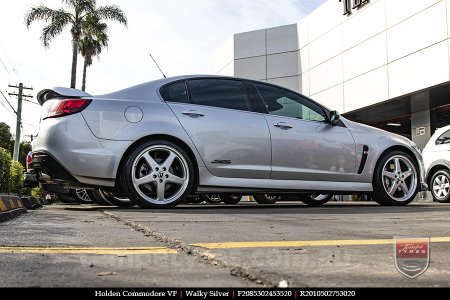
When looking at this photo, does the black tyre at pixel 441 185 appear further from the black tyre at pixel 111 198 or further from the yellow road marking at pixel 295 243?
the yellow road marking at pixel 295 243

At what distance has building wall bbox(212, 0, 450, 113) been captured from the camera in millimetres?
17234

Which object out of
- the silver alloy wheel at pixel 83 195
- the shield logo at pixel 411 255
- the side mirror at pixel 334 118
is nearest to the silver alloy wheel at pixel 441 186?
A: the side mirror at pixel 334 118

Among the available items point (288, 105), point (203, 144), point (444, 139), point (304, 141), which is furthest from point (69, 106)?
point (444, 139)

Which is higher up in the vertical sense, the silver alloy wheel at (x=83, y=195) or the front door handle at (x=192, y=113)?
the front door handle at (x=192, y=113)

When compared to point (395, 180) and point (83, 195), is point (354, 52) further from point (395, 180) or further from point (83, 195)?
point (395, 180)

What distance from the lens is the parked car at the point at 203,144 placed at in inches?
213

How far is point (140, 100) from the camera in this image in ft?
18.4

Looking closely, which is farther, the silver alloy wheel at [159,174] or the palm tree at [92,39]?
the palm tree at [92,39]

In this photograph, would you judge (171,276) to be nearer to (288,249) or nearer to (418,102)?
(288,249)

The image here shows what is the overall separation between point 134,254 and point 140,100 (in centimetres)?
340

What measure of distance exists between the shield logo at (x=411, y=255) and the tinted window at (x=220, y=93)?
3348mm

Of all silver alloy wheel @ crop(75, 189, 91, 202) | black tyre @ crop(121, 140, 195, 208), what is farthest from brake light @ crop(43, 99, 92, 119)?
silver alloy wheel @ crop(75, 189, 91, 202)

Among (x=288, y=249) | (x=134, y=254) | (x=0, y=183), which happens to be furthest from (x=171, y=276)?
(x=0, y=183)

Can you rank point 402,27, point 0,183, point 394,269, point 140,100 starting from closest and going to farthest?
point 394,269 → point 140,100 → point 0,183 → point 402,27
